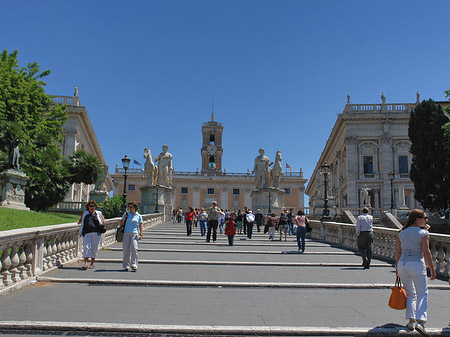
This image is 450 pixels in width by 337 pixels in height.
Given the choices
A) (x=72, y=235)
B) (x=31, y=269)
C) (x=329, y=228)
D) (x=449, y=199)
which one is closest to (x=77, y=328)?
(x=31, y=269)

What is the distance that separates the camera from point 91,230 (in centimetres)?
940

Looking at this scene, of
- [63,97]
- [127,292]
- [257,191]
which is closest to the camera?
[127,292]

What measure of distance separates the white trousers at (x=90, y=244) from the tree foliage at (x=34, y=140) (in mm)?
14582

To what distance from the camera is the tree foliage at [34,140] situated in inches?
965

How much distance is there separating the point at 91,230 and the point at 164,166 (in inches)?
863

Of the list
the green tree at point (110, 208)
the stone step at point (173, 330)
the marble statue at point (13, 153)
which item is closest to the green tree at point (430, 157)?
the green tree at point (110, 208)

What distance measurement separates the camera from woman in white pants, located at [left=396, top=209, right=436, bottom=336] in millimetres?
5043

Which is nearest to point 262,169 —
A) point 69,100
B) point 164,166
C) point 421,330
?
point 164,166

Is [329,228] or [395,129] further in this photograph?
[395,129]

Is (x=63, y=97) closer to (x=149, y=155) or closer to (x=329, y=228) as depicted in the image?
(x=149, y=155)

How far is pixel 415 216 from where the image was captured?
544 cm

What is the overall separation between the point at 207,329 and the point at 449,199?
3284 cm

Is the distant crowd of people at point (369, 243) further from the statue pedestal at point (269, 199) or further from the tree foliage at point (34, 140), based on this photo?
the tree foliage at point (34, 140)

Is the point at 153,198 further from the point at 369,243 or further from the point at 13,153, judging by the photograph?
the point at 369,243
